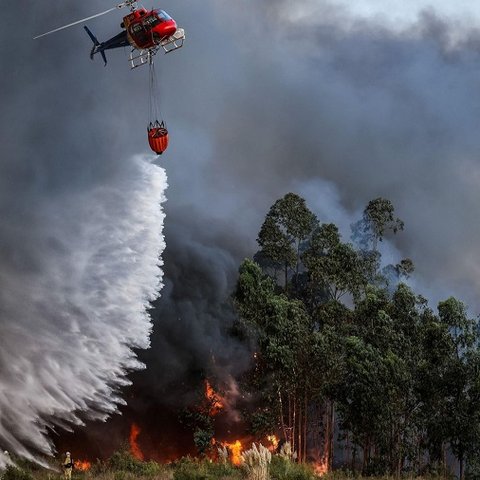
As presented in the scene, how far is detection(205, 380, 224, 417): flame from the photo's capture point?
2623 inches

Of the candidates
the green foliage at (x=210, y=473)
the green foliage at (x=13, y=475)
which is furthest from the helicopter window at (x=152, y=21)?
the green foliage at (x=13, y=475)

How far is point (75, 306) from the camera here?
3259 cm

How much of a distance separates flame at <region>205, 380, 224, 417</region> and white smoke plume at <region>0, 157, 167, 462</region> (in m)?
19.4

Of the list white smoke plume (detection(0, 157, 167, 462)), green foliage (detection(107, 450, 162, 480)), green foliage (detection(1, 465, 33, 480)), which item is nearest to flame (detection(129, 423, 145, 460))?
white smoke plume (detection(0, 157, 167, 462))

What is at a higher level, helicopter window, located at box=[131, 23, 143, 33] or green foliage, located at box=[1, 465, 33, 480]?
helicopter window, located at box=[131, 23, 143, 33]

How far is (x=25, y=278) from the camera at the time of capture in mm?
37844

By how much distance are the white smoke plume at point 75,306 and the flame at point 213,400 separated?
764 inches

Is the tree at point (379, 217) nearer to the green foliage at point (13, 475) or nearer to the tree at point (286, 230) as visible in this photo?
the tree at point (286, 230)

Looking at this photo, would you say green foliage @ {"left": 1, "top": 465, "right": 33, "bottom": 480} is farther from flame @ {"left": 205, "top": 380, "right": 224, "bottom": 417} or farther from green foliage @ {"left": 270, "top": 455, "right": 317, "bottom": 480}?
flame @ {"left": 205, "top": 380, "right": 224, "bottom": 417}

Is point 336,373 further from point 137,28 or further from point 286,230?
point 137,28

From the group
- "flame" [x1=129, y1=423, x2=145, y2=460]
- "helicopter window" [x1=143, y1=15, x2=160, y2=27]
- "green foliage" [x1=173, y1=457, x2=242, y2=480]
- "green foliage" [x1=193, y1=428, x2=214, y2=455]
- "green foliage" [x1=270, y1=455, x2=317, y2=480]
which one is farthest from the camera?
"flame" [x1=129, y1=423, x2=145, y2=460]

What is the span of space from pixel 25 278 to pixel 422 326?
3308 cm

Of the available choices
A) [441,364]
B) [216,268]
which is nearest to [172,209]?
[216,268]

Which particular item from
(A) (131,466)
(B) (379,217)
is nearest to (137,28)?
→ (A) (131,466)
